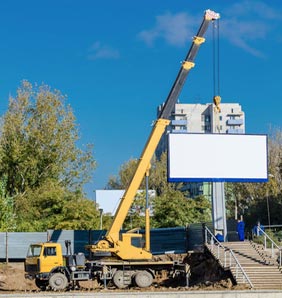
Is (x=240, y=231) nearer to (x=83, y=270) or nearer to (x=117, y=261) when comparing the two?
(x=117, y=261)

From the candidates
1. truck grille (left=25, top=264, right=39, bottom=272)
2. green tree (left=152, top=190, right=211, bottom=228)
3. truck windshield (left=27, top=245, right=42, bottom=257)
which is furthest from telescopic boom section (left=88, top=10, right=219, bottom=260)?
green tree (left=152, top=190, right=211, bottom=228)

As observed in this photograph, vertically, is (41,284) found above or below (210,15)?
below

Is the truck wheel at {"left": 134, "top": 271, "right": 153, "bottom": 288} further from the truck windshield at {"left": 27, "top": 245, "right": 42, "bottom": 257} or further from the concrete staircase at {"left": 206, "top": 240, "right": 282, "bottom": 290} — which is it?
the truck windshield at {"left": 27, "top": 245, "right": 42, "bottom": 257}

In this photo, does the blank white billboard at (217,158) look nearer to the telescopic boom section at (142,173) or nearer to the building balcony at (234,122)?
the telescopic boom section at (142,173)

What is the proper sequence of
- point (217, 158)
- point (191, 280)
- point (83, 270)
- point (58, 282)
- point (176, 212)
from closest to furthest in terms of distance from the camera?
point (58, 282), point (83, 270), point (191, 280), point (217, 158), point (176, 212)

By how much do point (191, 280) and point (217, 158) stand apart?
7.74m

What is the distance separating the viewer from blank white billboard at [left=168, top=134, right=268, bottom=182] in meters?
36.6

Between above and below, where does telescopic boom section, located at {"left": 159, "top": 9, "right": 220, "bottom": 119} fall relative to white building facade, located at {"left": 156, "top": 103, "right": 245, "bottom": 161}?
below

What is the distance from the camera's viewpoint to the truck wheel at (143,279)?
30562 mm

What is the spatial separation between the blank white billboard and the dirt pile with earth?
15.8 ft

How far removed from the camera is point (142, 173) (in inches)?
1296

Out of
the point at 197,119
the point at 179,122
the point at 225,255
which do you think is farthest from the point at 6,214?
the point at 197,119

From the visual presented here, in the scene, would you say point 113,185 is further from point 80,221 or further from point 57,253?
point 57,253

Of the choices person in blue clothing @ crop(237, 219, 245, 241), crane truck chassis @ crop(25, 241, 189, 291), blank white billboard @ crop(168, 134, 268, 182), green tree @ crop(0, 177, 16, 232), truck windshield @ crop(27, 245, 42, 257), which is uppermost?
blank white billboard @ crop(168, 134, 268, 182)
